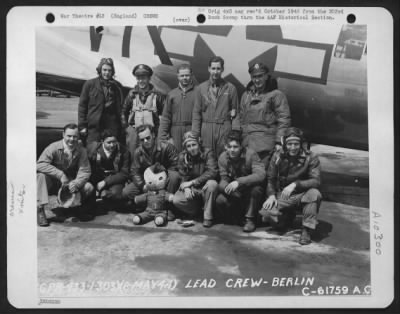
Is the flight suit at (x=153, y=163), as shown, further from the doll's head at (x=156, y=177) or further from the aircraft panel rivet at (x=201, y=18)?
the aircraft panel rivet at (x=201, y=18)

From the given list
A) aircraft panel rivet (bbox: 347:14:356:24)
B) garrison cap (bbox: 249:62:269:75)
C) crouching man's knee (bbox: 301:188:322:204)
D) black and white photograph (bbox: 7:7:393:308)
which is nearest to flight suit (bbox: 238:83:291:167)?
black and white photograph (bbox: 7:7:393:308)

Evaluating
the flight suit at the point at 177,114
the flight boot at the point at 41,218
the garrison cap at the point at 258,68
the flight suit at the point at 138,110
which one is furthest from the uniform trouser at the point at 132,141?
the garrison cap at the point at 258,68

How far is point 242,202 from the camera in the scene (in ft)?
5.67

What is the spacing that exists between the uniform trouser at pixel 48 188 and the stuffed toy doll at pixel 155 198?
23 centimetres

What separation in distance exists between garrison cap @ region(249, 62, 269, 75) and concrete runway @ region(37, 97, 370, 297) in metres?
0.43

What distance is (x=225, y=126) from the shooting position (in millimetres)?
1751

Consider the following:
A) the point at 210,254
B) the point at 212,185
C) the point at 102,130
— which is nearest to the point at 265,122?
the point at 212,185

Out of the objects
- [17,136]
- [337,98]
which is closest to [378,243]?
[337,98]

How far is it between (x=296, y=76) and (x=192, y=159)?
2.03 ft

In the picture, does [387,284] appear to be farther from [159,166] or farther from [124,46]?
[124,46]

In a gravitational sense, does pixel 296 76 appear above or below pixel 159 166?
above

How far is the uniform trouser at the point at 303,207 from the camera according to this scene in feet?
5.61

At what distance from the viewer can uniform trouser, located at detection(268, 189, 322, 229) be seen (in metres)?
1.71

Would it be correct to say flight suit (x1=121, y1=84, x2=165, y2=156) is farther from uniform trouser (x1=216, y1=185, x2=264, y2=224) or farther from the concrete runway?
uniform trouser (x1=216, y1=185, x2=264, y2=224)
